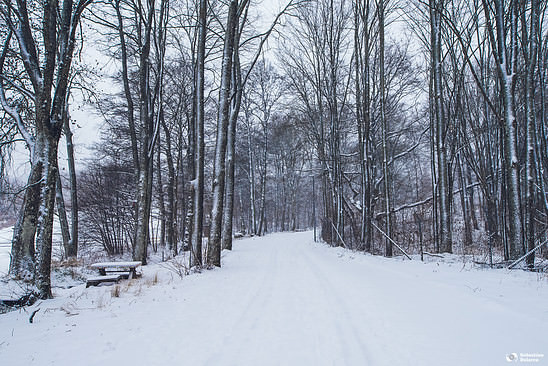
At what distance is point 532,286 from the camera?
15.5 feet

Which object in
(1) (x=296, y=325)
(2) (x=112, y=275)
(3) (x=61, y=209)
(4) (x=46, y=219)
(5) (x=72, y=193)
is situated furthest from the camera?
(5) (x=72, y=193)

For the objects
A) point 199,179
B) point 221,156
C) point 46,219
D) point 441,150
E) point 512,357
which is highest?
point 441,150

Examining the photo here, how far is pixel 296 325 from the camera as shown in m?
3.35

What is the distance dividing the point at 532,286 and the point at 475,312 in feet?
6.81

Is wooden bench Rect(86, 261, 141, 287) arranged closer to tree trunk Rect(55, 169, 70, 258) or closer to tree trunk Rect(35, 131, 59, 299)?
tree trunk Rect(35, 131, 59, 299)

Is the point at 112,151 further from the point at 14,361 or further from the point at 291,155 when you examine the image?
the point at 291,155

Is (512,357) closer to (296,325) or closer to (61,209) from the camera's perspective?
(296,325)

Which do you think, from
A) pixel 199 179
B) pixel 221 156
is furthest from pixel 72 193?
pixel 221 156

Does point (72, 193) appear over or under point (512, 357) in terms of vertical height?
over

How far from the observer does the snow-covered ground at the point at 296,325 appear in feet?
8.45

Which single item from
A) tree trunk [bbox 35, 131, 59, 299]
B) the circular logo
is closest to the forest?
tree trunk [bbox 35, 131, 59, 299]

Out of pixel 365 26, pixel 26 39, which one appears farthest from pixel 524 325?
pixel 365 26

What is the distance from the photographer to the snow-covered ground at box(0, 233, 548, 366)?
2576 millimetres

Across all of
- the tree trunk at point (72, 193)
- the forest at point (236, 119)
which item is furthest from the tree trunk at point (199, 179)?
the tree trunk at point (72, 193)
